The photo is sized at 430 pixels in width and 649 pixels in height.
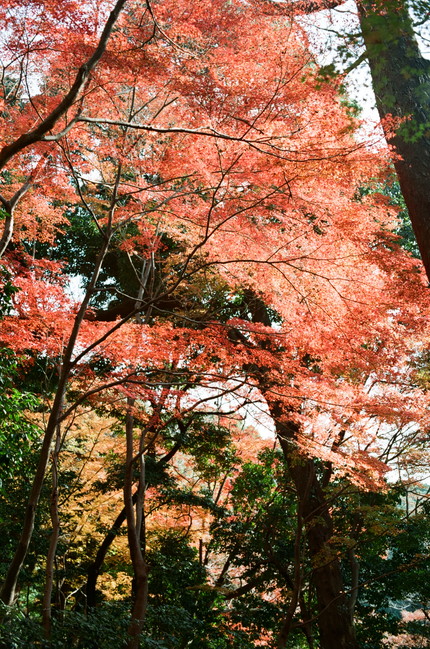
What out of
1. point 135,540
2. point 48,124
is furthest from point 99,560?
point 48,124

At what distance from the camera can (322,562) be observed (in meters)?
7.41

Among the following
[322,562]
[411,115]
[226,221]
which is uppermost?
[226,221]

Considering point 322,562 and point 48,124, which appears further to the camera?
point 322,562

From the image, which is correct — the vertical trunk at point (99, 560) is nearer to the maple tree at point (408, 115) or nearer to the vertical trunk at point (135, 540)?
the vertical trunk at point (135, 540)

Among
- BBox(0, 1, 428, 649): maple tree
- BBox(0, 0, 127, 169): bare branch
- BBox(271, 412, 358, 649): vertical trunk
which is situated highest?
BBox(0, 1, 428, 649): maple tree

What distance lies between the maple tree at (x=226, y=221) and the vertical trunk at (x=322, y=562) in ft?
0.09

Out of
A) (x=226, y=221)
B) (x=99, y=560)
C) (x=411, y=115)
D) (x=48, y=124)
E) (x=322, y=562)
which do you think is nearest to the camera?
(x=48, y=124)

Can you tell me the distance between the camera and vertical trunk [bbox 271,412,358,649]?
7.27m

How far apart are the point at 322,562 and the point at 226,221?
4.69m

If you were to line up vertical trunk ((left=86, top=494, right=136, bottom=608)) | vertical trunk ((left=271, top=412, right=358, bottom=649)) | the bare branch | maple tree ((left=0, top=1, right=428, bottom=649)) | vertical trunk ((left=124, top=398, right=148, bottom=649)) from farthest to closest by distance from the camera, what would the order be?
1. vertical trunk ((left=86, top=494, right=136, bottom=608))
2. vertical trunk ((left=271, top=412, right=358, bottom=649))
3. vertical trunk ((left=124, top=398, right=148, bottom=649))
4. maple tree ((left=0, top=1, right=428, bottom=649))
5. the bare branch

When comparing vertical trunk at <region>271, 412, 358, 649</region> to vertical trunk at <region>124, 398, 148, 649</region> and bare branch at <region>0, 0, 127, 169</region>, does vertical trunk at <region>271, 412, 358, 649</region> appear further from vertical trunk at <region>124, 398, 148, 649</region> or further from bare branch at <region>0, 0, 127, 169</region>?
bare branch at <region>0, 0, 127, 169</region>

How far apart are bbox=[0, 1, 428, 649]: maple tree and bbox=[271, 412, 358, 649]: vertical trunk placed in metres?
0.03

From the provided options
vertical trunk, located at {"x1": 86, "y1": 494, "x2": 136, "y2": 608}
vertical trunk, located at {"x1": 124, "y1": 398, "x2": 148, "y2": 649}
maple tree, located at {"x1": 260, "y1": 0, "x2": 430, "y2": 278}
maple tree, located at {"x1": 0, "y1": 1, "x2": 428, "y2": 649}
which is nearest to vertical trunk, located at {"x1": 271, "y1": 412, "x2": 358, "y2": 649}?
maple tree, located at {"x1": 0, "y1": 1, "x2": 428, "y2": 649}

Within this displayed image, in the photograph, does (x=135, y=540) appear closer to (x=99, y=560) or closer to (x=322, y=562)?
(x=322, y=562)
